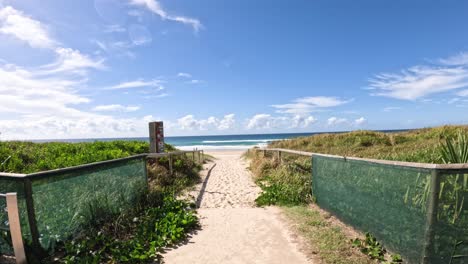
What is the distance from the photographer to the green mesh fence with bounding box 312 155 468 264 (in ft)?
8.98

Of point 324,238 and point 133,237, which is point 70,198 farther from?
point 324,238

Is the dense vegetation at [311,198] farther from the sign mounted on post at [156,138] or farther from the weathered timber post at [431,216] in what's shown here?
the sign mounted on post at [156,138]

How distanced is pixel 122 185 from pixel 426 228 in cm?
526

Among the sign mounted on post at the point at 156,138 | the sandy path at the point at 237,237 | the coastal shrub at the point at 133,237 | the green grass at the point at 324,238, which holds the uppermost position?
the sign mounted on post at the point at 156,138

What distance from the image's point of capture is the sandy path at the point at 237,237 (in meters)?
3.68

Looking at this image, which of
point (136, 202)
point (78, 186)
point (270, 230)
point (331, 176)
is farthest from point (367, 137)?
point (78, 186)

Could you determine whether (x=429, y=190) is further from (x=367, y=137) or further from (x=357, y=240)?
(x=367, y=137)

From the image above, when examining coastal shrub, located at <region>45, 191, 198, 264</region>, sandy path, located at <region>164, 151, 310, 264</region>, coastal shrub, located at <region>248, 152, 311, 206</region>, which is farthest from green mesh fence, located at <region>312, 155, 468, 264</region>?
coastal shrub, located at <region>45, 191, 198, 264</region>

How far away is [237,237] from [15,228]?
3.15 meters

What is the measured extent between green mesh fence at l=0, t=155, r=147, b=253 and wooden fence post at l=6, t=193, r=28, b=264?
20cm

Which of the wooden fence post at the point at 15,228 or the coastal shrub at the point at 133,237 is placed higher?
the wooden fence post at the point at 15,228

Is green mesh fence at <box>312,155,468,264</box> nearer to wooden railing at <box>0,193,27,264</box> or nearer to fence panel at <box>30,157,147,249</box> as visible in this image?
fence panel at <box>30,157,147,249</box>

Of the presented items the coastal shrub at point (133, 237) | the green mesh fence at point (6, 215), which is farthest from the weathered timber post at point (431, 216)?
the green mesh fence at point (6, 215)

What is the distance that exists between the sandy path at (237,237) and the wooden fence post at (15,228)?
178 centimetres
